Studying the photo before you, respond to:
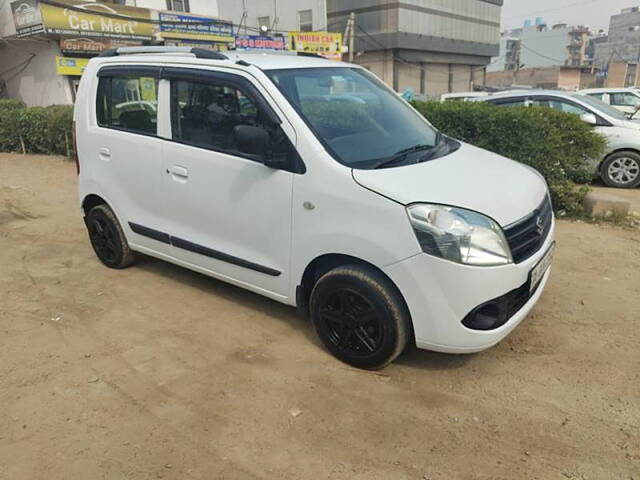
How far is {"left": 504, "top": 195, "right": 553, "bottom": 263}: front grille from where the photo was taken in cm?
292

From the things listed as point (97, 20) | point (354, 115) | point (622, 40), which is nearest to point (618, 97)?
point (354, 115)

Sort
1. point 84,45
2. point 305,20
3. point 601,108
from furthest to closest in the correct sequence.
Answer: point 305,20
point 84,45
point 601,108

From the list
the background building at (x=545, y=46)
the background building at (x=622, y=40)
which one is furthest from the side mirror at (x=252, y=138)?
the background building at (x=622, y=40)

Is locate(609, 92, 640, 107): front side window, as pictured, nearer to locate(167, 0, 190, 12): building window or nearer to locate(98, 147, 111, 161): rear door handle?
locate(98, 147, 111, 161): rear door handle

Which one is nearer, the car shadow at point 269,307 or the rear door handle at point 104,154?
the car shadow at point 269,307

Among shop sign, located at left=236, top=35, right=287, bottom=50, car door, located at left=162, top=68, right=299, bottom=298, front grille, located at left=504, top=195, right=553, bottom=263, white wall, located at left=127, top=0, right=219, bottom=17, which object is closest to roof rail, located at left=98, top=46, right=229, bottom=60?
car door, located at left=162, top=68, right=299, bottom=298

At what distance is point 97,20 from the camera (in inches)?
783

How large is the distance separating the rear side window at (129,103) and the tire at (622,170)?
23.6 ft

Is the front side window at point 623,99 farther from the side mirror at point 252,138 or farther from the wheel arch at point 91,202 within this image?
the wheel arch at point 91,202

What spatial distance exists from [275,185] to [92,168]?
230cm

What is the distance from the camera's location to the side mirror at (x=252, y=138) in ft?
10.4

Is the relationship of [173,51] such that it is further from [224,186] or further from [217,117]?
[224,186]

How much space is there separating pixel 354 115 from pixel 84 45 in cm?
2036

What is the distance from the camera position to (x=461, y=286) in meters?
2.79
